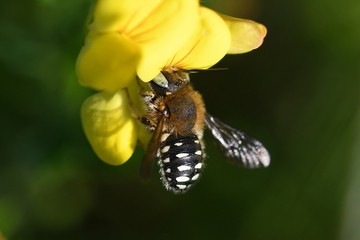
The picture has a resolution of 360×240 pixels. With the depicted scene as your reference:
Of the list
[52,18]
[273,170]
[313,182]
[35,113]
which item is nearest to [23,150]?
[35,113]

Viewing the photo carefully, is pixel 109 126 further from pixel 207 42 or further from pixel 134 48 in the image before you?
pixel 207 42

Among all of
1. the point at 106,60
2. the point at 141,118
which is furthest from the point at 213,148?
the point at 106,60

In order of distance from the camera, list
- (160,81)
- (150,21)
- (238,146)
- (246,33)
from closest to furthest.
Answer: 1. (150,21)
2. (246,33)
3. (160,81)
4. (238,146)

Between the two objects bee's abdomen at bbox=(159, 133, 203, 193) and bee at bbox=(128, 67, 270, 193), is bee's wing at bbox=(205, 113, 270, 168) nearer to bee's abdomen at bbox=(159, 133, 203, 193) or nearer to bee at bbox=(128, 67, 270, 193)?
bee at bbox=(128, 67, 270, 193)

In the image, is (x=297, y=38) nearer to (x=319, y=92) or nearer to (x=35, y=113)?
(x=319, y=92)

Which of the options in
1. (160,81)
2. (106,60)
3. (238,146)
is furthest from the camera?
(238,146)

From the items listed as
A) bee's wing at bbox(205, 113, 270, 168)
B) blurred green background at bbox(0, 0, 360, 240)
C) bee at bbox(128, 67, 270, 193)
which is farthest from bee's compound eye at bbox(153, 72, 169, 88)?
blurred green background at bbox(0, 0, 360, 240)

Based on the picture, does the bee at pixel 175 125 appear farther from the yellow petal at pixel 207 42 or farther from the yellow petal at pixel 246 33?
the yellow petal at pixel 246 33
